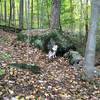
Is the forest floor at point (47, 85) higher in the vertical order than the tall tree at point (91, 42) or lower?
lower

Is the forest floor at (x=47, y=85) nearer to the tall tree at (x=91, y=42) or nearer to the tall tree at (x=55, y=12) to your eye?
the tall tree at (x=91, y=42)

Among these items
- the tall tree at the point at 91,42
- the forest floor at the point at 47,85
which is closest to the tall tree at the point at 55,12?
the forest floor at the point at 47,85

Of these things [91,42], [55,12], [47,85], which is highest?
[55,12]

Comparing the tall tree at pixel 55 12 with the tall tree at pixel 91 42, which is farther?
the tall tree at pixel 55 12

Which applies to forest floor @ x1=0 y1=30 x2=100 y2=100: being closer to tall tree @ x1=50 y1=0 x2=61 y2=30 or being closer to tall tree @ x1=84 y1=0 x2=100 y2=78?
tall tree @ x1=84 y1=0 x2=100 y2=78

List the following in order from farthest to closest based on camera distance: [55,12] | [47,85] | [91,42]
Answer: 1. [55,12]
2. [91,42]
3. [47,85]

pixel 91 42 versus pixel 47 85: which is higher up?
pixel 91 42

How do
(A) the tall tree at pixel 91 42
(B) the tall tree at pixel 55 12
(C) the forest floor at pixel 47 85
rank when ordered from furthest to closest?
(B) the tall tree at pixel 55 12 → (A) the tall tree at pixel 91 42 → (C) the forest floor at pixel 47 85

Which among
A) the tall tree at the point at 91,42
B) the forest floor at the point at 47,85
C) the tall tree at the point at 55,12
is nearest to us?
the forest floor at the point at 47,85

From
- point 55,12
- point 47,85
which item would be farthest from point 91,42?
point 55,12

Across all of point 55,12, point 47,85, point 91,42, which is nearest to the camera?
point 47,85

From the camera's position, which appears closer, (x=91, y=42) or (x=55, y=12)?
(x=91, y=42)

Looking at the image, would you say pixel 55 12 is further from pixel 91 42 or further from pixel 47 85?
pixel 47 85

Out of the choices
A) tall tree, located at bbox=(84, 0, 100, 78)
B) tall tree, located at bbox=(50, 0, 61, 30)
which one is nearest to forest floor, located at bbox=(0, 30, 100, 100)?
tall tree, located at bbox=(84, 0, 100, 78)
